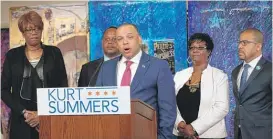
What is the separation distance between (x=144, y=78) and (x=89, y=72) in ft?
4.69

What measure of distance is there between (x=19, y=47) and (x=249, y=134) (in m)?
2.65

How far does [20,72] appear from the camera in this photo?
4.30 metres

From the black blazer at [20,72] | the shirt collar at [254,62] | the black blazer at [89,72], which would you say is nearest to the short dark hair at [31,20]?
the black blazer at [20,72]

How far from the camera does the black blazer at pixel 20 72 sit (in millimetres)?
4277

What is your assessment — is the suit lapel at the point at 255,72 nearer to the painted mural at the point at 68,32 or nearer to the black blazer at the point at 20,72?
the painted mural at the point at 68,32

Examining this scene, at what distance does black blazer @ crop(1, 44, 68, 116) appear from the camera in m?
4.28

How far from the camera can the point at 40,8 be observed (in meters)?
4.37

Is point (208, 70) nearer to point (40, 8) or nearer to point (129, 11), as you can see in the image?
point (129, 11)

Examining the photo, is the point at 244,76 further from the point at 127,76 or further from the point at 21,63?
the point at 21,63

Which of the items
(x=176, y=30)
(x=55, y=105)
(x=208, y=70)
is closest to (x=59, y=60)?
(x=176, y=30)

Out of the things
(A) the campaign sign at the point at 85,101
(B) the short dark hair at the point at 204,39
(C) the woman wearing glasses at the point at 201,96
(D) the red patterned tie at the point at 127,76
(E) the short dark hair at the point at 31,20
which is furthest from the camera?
(E) the short dark hair at the point at 31,20

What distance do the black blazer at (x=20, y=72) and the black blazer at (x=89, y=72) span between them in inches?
7.8

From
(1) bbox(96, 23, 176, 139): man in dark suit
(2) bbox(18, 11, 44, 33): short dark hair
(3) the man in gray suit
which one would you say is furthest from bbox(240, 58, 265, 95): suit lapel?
(2) bbox(18, 11, 44, 33): short dark hair

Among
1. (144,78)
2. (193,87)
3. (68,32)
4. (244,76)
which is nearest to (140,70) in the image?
(144,78)
